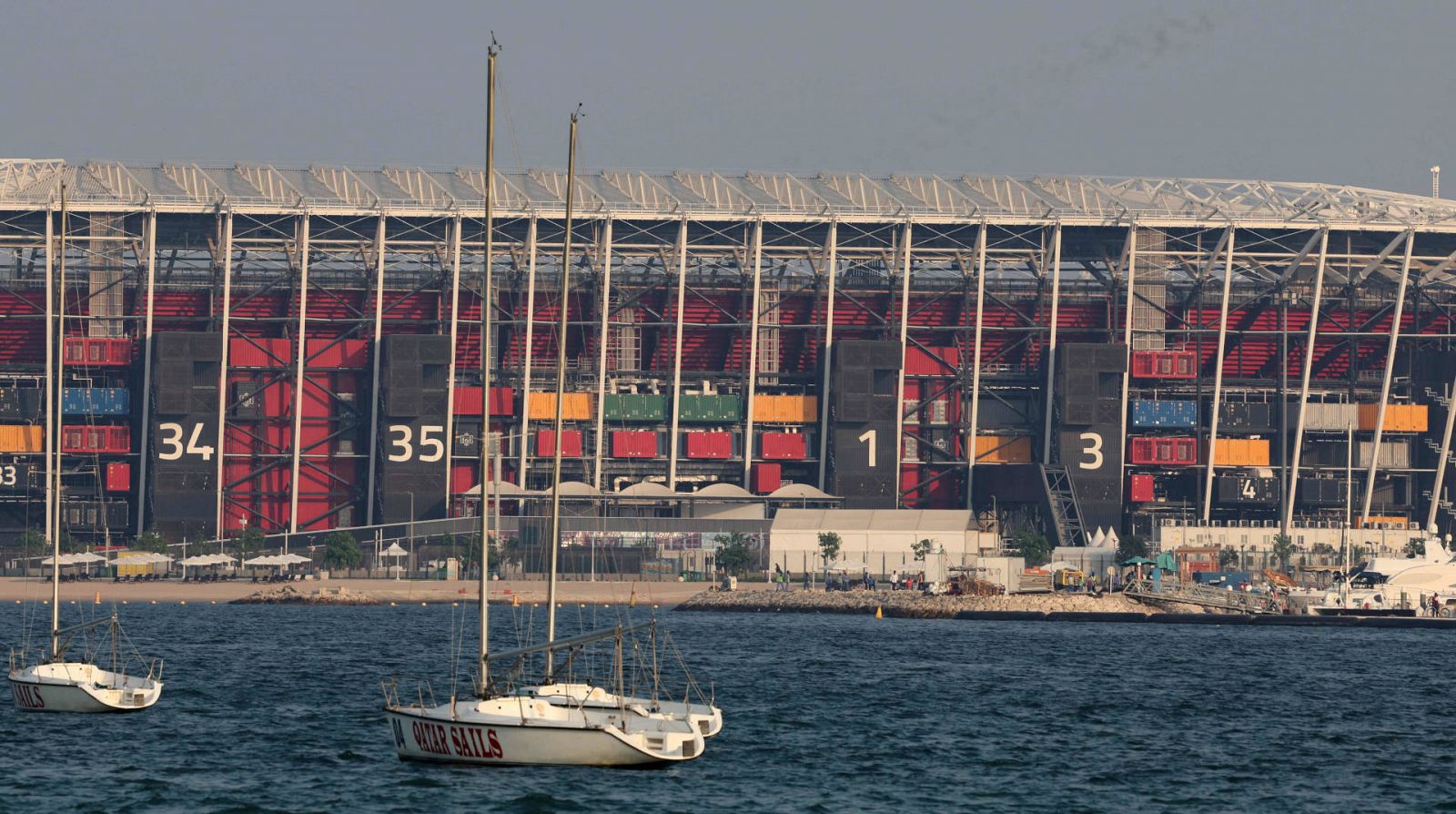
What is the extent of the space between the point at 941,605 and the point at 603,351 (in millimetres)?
47950

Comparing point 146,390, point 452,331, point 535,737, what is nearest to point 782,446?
point 452,331

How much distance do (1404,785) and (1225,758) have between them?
7053 mm

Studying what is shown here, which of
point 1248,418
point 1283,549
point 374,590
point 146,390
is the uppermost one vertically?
point 1248,418

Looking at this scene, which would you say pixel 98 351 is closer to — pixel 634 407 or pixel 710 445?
pixel 634 407

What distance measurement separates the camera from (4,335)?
187375mm

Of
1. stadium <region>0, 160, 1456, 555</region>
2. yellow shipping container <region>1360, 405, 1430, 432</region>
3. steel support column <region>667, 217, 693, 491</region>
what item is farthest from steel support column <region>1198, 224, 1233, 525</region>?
steel support column <region>667, 217, 693, 491</region>

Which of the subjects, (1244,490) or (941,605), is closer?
(941,605)

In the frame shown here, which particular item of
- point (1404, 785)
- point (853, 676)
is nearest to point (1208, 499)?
point (853, 676)

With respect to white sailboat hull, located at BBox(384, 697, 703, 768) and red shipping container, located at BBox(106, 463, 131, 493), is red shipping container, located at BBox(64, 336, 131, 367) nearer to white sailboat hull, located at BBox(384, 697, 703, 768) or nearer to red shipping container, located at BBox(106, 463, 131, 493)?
red shipping container, located at BBox(106, 463, 131, 493)

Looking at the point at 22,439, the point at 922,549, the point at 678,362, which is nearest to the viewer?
the point at 922,549

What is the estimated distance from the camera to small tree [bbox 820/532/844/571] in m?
172

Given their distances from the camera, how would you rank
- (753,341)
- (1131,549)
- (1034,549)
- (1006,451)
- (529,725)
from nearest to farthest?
(529,725) → (1034,549) → (1131,549) → (753,341) → (1006,451)

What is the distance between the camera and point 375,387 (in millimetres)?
182125

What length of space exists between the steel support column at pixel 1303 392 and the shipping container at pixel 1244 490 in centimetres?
190
